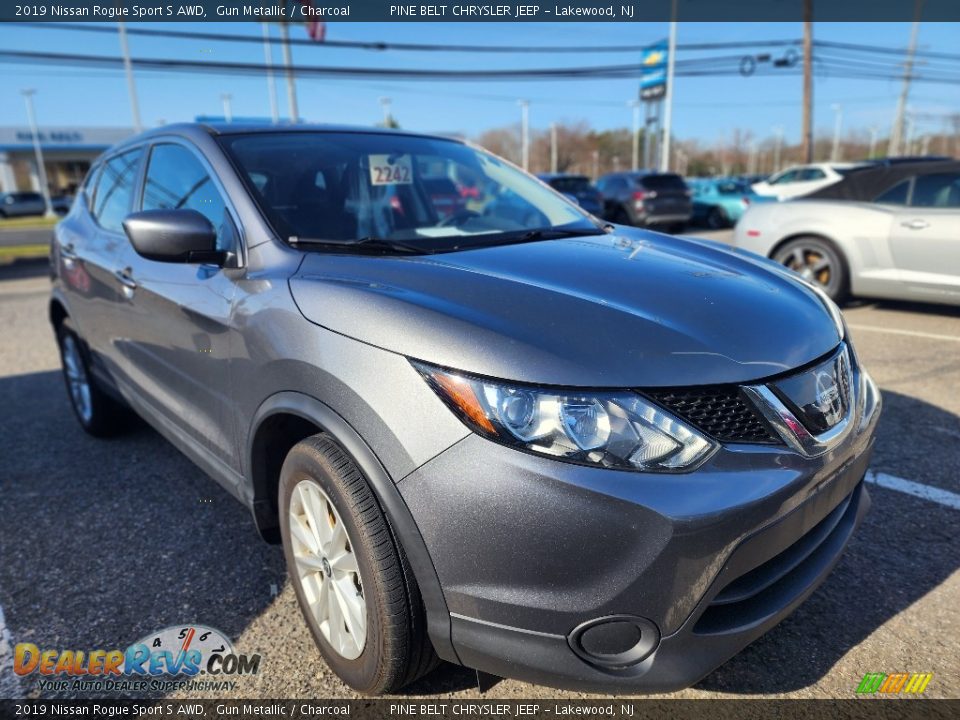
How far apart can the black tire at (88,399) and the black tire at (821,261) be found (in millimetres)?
5617

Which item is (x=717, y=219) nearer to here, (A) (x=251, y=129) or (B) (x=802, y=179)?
(B) (x=802, y=179)

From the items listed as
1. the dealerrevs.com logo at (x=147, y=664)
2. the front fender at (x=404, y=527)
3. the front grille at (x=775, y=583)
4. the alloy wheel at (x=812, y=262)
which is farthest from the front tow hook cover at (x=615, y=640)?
the alloy wheel at (x=812, y=262)

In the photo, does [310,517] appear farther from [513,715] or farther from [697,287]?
[697,287]

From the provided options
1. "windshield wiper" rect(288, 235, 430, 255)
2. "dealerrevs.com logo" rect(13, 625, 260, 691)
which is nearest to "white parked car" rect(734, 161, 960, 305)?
"windshield wiper" rect(288, 235, 430, 255)

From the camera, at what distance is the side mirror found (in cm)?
213

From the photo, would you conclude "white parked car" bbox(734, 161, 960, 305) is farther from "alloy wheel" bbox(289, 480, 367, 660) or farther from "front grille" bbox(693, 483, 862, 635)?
"alloy wheel" bbox(289, 480, 367, 660)

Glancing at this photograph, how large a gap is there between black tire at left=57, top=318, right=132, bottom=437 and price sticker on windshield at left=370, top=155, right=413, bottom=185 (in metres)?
2.06

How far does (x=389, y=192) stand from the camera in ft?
9.20

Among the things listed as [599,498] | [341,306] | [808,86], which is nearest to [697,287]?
[599,498]

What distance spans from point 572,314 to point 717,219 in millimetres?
18170

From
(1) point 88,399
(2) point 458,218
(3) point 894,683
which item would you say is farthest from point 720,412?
(1) point 88,399

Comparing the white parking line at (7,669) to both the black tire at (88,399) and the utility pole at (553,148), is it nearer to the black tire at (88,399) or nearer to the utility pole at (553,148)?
the black tire at (88,399)

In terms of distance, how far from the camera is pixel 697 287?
1.96m

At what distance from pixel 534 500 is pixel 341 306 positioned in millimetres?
749
